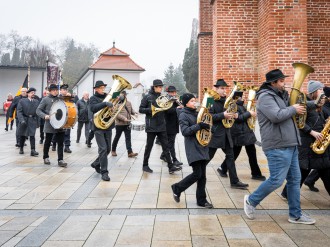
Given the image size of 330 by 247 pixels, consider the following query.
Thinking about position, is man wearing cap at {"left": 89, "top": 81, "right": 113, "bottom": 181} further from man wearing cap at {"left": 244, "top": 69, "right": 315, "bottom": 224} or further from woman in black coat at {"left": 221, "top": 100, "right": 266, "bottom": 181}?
man wearing cap at {"left": 244, "top": 69, "right": 315, "bottom": 224}

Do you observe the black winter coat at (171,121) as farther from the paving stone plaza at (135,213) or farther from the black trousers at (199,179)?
the black trousers at (199,179)

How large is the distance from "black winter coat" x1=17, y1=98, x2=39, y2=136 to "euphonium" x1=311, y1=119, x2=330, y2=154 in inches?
304

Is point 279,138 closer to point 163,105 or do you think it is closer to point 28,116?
point 163,105

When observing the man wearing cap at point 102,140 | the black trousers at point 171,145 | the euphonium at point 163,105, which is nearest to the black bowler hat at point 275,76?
the euphonium at point 163,105

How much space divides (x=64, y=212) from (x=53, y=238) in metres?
0.97

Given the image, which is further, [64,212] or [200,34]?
[200,34]

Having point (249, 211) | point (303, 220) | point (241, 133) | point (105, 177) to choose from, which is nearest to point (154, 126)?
point (105, 177)

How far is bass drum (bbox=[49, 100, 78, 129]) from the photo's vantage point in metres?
8.21

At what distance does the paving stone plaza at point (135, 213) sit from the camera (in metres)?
3.96

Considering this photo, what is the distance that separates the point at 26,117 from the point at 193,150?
266 inches

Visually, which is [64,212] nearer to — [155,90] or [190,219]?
[190,219]

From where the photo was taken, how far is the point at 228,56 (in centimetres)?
1155

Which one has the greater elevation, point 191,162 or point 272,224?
point 191,162

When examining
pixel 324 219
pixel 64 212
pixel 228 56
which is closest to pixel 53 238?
pixel 64 212
